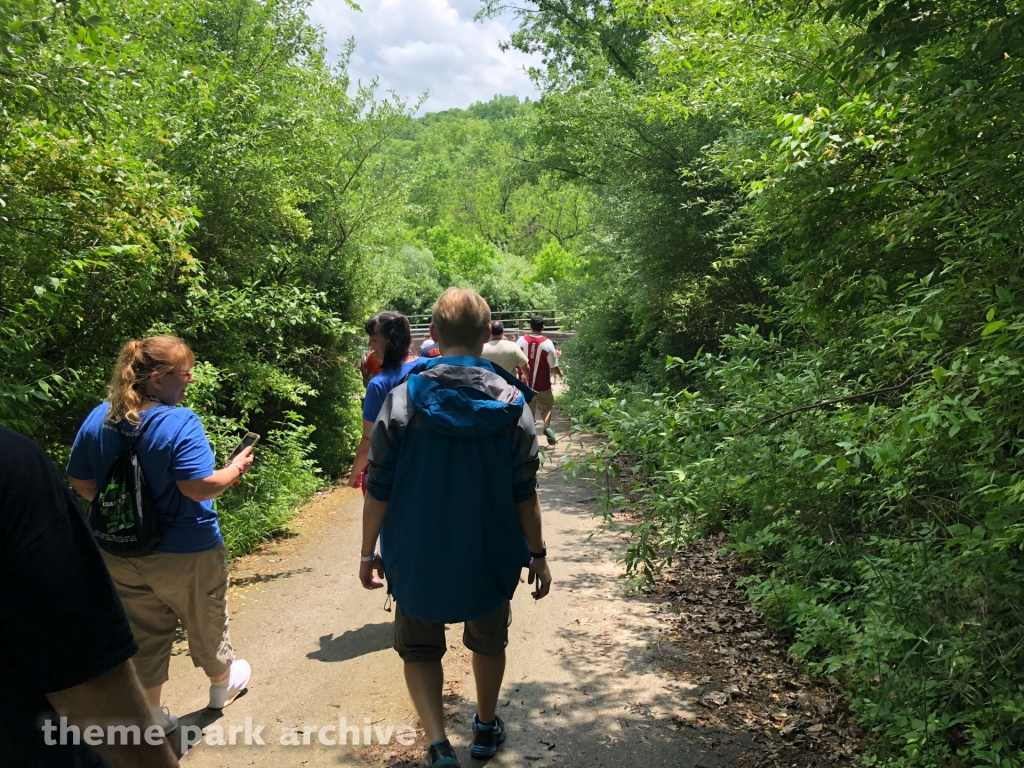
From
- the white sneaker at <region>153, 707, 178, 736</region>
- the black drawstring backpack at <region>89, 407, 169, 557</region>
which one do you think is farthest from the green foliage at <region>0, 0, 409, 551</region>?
the white sneaker at <region>153, 707, 178, 736</region>

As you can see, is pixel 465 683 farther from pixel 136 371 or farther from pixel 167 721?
pixel 136 371

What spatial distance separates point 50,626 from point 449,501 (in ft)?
6.04

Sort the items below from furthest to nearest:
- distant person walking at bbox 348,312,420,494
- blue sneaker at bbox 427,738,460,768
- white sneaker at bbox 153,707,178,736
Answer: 1. distant person walking at bbox 348,312,420,494
2. white sneaker at bbox 153,707,178,736
3. blue sneaker at bbox 427,738,460,768

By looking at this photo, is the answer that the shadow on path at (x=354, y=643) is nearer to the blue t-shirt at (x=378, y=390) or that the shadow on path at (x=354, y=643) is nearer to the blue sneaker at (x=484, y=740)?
the blue sneaker at (x=484, y=740)

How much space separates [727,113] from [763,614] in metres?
6.19

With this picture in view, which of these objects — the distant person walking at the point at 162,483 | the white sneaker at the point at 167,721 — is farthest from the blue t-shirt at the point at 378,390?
the white sneaker at the point at 167,721

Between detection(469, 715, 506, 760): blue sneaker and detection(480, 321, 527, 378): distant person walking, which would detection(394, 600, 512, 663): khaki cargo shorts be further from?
detection(480, 321, 527, 378): distant person walking

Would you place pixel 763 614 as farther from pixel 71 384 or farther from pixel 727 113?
pixel 727 113

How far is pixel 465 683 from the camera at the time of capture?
14.3 ft

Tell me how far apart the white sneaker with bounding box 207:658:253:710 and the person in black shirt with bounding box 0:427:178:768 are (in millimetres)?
2920

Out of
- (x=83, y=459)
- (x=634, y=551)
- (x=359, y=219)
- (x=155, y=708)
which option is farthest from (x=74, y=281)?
(x=359, y=219)

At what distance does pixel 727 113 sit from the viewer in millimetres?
8859

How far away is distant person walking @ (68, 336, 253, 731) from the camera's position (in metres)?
3.40

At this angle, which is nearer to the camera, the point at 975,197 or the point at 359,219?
the point at 975,197
